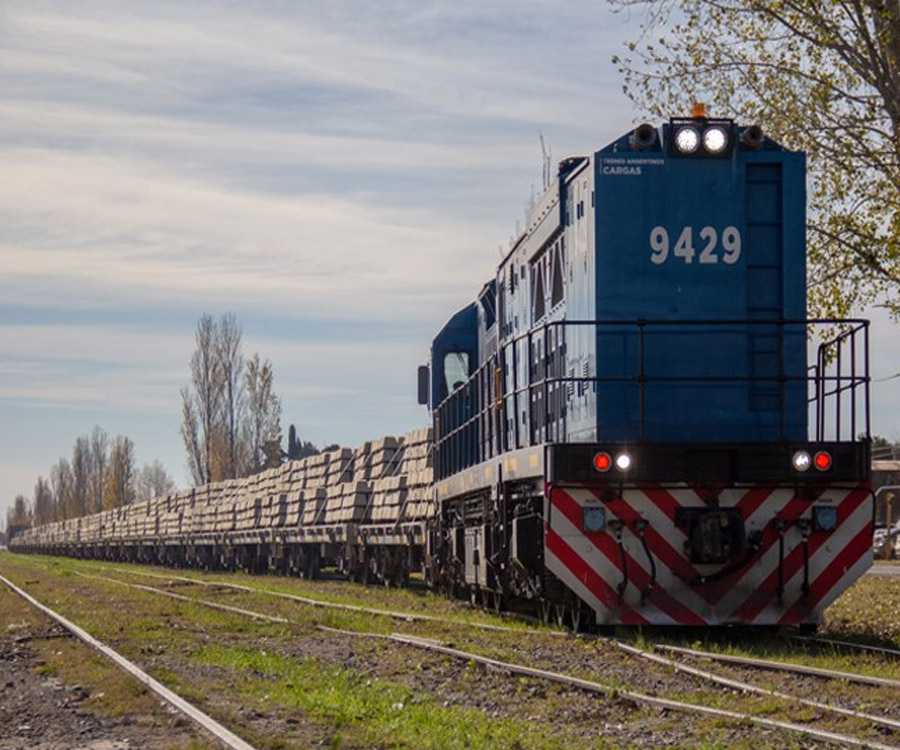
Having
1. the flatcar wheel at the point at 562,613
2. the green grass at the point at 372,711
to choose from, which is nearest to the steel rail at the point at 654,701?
the green grass at the point at 372,711

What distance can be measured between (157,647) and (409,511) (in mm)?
9806

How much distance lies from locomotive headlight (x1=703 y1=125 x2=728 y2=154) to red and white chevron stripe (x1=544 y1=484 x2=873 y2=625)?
9.18 feet

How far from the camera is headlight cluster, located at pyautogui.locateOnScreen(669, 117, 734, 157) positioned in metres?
11.9

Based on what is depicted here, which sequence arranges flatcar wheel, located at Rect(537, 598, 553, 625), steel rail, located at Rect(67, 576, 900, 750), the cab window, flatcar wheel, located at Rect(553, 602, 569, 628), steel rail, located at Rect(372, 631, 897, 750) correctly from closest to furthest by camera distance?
1. steel rail, located at Rect(372, 631, 897, 750)
2. steel rail, located at Rect(67, 576, 900, 750)
3. flatcar wheel, located at Rect(553, 602, 569, 628)
4. flatcar wheel, located at Rect(537, 598, 553, 625)
5. the cab window

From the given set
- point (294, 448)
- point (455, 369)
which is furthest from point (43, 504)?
point (455, 369)

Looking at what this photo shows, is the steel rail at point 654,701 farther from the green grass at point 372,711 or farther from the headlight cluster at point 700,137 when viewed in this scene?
the headlight cluster at point 700,137

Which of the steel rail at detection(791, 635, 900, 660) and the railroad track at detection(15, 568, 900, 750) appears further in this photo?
the steel rail at detection(791, 635, 900, 660)

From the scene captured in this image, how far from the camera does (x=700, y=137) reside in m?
11.9

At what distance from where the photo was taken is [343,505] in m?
27.7

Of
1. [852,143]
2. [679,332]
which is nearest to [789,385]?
[679,332]

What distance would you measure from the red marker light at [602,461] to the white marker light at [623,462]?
7 cm

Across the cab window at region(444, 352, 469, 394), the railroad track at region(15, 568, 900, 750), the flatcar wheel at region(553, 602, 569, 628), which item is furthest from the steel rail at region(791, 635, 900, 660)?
the cab window at region(444, 352, 469, 394)

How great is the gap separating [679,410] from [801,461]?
1233mm

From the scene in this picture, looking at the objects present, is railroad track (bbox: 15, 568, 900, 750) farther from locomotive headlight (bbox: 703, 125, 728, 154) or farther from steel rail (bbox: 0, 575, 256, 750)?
locomotive headlight (bbox: 703, 125, 728, 154)
